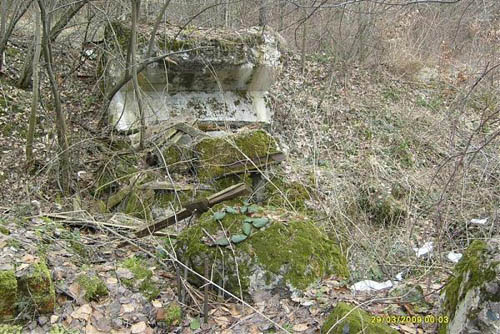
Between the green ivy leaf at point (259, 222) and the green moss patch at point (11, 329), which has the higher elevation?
the green ivy leaf at point (259, 222)

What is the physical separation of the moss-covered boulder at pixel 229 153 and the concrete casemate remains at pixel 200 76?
144 centimetres

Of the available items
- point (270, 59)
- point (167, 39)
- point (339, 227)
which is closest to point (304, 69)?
point (270, 59)

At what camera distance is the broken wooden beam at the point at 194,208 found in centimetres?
405

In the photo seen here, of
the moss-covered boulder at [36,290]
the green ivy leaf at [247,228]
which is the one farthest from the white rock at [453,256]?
the moss-covered boulder at [36,290]

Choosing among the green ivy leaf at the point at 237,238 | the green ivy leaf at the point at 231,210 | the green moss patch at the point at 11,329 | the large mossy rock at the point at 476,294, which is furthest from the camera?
the green ivy leaf at the point at 231,210

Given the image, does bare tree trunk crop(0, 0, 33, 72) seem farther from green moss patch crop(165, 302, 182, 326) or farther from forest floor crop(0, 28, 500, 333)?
green moss patch crop(165, 302, 182, 326)

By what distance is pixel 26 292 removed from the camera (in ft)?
9.31

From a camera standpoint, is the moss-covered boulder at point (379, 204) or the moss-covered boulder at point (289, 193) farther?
the moss-covered boulder at point (379, 204)

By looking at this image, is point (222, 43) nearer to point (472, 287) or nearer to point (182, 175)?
point (182, 175)

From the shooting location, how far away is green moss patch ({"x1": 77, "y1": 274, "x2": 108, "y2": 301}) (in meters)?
3.18

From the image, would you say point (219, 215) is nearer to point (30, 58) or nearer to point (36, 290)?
point (36, 290)

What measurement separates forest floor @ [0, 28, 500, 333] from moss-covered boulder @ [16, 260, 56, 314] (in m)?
0.08

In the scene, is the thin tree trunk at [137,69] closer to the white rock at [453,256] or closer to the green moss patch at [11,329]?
the green moss patch at [11,329]
